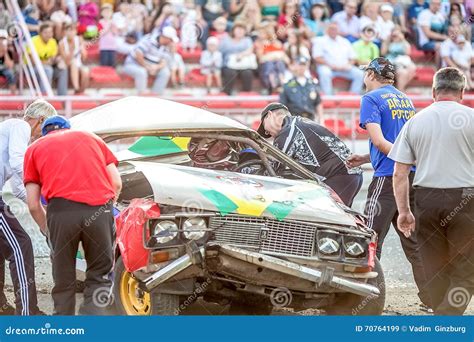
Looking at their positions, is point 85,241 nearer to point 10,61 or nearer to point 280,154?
point 280,154

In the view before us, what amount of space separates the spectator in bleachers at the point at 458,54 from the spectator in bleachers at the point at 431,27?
16.8 inches

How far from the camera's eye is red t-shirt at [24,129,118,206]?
8.12m

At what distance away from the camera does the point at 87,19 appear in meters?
19.3

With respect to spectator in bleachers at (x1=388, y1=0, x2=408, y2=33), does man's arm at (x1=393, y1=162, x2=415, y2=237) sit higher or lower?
higher

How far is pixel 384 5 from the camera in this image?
2195 cm

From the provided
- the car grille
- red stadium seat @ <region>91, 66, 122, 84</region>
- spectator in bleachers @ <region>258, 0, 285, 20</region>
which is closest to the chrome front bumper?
the car grille

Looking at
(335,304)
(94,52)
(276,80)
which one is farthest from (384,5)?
(335,304)

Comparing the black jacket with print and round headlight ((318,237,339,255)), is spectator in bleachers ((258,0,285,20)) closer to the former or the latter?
the black jacket with print

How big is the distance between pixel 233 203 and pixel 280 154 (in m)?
1.60

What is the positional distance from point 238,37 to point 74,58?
277cm


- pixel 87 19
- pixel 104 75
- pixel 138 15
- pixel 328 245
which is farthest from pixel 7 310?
pixel 138 15

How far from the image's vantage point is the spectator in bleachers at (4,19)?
18.5m

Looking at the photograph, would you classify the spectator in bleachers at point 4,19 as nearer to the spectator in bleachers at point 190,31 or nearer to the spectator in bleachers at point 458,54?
the spectator in bleachers at point 190,31

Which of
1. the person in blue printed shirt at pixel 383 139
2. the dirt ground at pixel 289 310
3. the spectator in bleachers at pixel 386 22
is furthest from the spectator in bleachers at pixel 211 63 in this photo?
the person in blue printed shirt at pixel 383 139
